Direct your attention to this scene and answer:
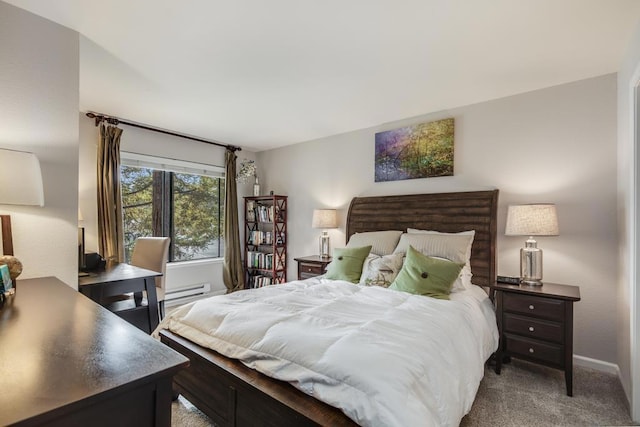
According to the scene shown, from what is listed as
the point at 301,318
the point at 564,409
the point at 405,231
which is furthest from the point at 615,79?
the point at 301,318

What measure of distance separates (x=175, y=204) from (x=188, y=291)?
1.28 m

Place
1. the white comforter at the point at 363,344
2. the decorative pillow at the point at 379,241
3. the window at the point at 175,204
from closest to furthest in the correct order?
the white comforter at the point at 363,344, the decorative pillow at the point at 379,241, the window at the point at 175,204

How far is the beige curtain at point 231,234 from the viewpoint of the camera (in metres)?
4.89

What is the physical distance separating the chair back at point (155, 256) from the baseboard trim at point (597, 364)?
401cm

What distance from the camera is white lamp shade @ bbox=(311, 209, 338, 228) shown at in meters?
4.12

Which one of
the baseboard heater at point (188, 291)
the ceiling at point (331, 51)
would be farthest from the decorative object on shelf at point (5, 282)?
the baseboard heater at point (188, 291)

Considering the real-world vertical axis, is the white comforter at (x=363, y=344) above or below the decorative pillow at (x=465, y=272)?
below

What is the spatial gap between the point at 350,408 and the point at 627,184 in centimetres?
242

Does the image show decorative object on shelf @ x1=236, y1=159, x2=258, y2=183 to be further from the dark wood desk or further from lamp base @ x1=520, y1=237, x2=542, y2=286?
the dark wood desk

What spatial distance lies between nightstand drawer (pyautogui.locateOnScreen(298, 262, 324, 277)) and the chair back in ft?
5.26

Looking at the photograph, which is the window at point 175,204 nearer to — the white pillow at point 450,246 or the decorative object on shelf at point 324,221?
the decorative object on shelf at point 324,221

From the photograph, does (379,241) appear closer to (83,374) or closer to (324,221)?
(324,221)

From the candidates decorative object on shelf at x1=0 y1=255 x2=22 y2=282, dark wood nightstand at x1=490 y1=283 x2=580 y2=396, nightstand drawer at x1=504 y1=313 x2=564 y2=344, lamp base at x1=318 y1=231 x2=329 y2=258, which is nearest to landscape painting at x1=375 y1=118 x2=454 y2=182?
lamp base at x1=318 y1=231 x2=329 y2=258

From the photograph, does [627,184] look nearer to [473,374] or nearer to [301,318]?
[473,374]
